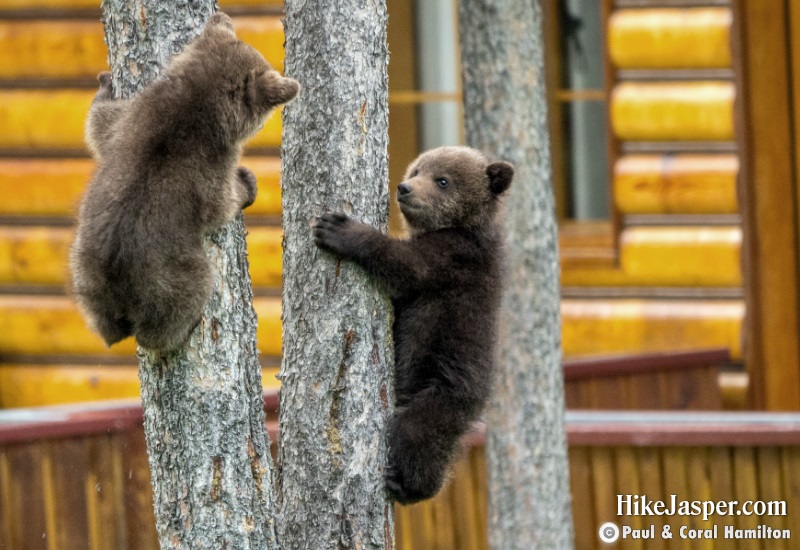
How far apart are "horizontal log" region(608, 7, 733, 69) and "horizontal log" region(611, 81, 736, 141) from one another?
0.15 metres

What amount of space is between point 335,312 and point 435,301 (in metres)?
0.73

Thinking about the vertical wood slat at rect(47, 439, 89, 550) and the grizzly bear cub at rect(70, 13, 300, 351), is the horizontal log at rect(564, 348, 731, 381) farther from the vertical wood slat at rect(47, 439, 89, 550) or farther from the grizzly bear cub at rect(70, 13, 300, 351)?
the grizzly bear cub at rect(70, 13, 300, 351)

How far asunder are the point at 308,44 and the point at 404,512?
3044 millimetres

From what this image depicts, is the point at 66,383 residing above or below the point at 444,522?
above

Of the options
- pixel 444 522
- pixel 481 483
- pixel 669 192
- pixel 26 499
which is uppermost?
pixel 669 192

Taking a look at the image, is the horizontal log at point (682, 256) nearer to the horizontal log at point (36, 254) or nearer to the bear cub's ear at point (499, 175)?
the horizontal log at point (36, 254)

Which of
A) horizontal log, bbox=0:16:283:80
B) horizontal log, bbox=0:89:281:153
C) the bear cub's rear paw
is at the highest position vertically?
horizontal log, bbox=0:16:283:80

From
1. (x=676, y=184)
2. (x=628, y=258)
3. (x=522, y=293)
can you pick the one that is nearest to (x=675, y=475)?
(x=522, y=293)

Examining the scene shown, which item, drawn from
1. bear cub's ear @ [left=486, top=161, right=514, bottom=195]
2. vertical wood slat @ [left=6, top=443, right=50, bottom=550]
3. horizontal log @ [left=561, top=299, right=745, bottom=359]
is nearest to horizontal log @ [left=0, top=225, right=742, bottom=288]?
horizontal log @ [left=561, top=299, right=745, bottom=359]

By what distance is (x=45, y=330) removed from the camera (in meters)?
9.41

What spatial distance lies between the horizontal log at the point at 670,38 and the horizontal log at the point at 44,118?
4045mm

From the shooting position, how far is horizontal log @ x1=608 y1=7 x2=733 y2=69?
815cm

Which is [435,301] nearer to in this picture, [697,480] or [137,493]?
[697,480]

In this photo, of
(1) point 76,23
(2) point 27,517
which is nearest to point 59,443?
(2) point 27,517
